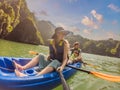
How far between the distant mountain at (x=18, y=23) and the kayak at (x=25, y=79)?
7.58 ft

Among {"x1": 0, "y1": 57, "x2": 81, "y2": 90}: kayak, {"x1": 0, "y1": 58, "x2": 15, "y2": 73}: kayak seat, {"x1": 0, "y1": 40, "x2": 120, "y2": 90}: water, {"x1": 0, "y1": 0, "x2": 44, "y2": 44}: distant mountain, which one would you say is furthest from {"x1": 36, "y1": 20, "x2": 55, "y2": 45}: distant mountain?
{"x1": 0, "y1": 58, "x2": 15, "y2": 73}: kayak seat

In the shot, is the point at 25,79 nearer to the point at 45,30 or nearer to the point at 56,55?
the point at 56,55

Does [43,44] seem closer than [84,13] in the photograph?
Yes

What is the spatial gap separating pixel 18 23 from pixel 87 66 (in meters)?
1.71

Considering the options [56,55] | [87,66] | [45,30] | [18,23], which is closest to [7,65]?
[56,55]

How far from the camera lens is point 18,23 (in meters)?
5.46

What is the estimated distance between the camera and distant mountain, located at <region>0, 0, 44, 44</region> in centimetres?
531

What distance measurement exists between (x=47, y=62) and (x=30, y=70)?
0.18 m

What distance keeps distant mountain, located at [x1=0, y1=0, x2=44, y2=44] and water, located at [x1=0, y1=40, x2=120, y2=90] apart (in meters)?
0.20

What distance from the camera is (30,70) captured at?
2.53 m

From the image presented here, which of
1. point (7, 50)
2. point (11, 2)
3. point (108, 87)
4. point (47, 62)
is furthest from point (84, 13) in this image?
point (47, 62)

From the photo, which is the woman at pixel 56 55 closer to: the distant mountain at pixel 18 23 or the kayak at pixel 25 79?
the kayak at pixel 25 79

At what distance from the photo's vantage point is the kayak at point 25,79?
203cm

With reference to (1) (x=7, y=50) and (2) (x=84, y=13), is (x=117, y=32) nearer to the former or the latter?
(2) (x=84, y=13)
